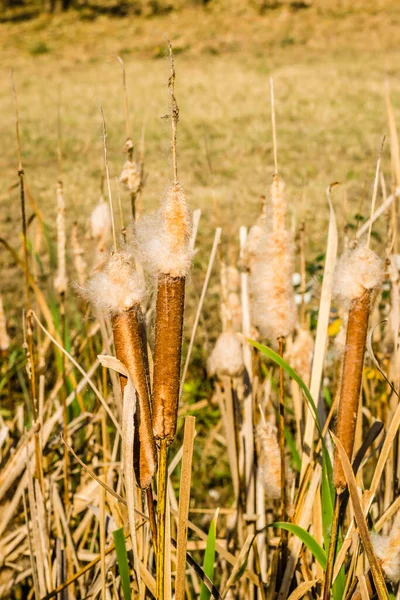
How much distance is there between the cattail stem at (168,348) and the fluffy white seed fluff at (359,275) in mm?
170

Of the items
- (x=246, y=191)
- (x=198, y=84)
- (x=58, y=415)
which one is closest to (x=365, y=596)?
(x=58, y=415)

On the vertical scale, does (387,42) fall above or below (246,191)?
above

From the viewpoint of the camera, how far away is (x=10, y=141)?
598 centimetres

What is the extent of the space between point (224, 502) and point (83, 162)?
3.99 m

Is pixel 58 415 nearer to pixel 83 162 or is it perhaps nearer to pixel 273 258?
pixel 273 258

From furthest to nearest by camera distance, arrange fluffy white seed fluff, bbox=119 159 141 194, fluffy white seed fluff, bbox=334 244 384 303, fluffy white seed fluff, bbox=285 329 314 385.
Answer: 1. fluffy white seed fluff, bbox=285 329 314 385
2. fluffy white seed fluff, bbox=119 159 141 194
3. fluffy white seed fluff, bbox=334 244 384 303

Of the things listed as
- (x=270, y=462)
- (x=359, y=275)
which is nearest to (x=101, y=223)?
(x=270, y=462)

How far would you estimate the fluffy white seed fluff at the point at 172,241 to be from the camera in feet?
1.82

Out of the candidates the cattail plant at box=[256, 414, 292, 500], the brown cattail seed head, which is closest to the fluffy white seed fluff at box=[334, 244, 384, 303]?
the brown cattail seed head

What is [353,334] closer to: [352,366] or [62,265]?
[352,366]

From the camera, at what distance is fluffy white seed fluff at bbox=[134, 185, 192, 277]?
55cm

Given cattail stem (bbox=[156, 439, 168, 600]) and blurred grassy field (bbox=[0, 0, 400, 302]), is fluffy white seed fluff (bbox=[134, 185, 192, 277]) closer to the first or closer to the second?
cattail stem (bbox=[156, 439, 168, 600])

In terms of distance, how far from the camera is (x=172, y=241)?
56 centimetres

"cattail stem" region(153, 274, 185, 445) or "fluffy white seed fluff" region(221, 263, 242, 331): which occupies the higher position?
"cattail stem" region(153, 274, 185, 445)
